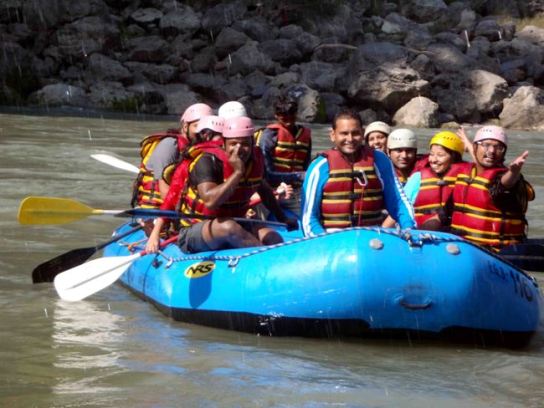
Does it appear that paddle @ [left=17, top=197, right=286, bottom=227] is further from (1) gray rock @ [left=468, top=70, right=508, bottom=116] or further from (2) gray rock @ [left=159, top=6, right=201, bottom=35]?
(2) gray rock @ [left=159, top=6, right=201, bottom=35]

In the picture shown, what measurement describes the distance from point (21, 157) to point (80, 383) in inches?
338

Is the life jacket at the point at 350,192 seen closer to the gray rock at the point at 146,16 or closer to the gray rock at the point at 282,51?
the gray rock at the point at 282,51

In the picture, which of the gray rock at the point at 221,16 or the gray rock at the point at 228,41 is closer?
the gray rock at the point at 228,41

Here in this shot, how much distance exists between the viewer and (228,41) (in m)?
21.5

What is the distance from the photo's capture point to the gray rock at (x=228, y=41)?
21438 mm

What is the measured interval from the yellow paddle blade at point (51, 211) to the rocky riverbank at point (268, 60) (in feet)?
41.8

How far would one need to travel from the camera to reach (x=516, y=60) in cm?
2211

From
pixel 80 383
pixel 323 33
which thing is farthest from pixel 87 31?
pixel 80 383

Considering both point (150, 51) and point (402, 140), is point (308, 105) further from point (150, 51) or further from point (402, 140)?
point (402, 140)

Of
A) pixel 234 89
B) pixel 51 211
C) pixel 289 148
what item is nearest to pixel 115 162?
pixel 289 148

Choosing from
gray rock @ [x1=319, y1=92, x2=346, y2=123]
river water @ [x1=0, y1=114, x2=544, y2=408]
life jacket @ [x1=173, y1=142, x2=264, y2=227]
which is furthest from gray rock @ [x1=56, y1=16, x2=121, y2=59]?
life jacket @ [x1=173, y1=142, x2=264, y2=227]

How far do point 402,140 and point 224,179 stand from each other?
1.74 m

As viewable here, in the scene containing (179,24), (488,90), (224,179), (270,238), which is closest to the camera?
(224,179)

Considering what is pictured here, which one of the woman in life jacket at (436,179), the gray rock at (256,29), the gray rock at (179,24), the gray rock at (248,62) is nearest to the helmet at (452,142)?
the woman in life jacket at (436,179)
